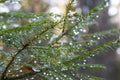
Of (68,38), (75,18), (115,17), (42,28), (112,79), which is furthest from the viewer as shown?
(115,17)

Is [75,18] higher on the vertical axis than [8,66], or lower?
higher

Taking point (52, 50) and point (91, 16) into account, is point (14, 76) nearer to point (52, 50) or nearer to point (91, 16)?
point (52, 50)

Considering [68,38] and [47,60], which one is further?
[68,38]

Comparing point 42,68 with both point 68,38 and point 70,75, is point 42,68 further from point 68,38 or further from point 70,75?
point 68,38

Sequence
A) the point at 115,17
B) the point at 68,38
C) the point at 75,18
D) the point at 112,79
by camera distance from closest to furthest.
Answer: the point at 75,18
the point at 68,38
the point at 112,79
the point at 115,17

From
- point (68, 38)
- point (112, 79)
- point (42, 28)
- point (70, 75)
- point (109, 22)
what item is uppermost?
point (42, 28)

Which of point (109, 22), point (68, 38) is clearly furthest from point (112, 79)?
point (68, 38)

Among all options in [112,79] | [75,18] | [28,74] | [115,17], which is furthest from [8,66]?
[115,17]
